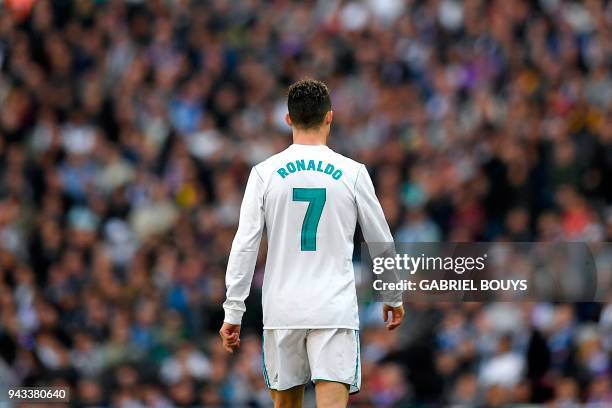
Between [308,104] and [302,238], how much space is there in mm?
573

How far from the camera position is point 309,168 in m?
5.22

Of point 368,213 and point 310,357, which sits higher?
point 368,213

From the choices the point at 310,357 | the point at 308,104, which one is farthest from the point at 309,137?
the point at 310,357

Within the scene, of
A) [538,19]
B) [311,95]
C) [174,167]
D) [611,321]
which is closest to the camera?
[311,95]

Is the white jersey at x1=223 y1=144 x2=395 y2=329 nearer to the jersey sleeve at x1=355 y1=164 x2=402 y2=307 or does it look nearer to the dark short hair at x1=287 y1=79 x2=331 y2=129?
the jersey sleeve at x1=355 y1=164 x2=402 y2=307

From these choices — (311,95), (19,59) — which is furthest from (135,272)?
(311,95)

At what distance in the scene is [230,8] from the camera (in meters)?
14.5

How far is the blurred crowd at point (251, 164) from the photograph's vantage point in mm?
10422

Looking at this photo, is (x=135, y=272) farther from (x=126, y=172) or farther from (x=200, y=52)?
(x=200, y=52)

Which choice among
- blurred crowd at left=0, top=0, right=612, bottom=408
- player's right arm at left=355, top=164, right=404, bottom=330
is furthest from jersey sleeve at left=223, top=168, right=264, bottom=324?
blurred crowd at left=0, top=0, right=612, bottom=408

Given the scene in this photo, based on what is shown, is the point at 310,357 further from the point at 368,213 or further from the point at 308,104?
the point at 308,104

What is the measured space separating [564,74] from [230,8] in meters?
4.07

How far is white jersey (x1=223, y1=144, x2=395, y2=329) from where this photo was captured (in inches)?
205

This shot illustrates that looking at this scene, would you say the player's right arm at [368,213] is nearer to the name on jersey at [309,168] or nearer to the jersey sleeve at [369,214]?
the jersey sleeve at [369,214]
